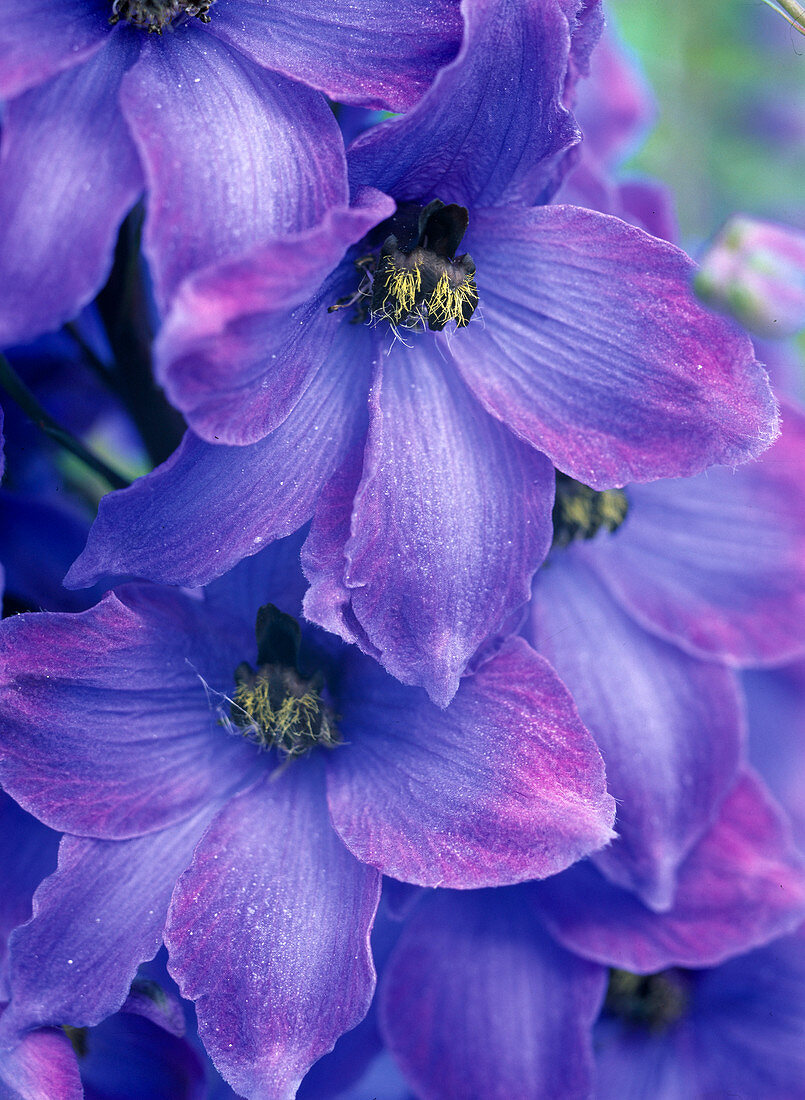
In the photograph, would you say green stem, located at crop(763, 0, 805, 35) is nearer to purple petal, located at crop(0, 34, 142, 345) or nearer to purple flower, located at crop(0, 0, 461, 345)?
purple flower, located at crop(0, 0, 461, 345)

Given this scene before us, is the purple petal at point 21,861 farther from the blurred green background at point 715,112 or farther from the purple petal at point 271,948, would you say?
the blurred green background at point 715,112

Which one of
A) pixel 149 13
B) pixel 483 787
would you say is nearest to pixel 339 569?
pixel 483 787

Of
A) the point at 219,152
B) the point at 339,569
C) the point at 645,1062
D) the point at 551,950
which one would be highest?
the point at 219,152

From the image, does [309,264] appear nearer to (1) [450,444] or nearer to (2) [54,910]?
(1) [450,444]

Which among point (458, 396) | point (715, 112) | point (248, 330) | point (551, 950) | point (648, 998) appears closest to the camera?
point (248, 330)

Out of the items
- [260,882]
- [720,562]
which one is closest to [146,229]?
[260,882]

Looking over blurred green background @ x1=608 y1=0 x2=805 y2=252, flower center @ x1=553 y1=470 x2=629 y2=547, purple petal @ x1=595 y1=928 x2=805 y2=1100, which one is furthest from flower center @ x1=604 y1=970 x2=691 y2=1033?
blurred green background @ x1=608 y1=0 x2=805 y2=252

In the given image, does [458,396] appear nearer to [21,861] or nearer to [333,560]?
[333,560]
